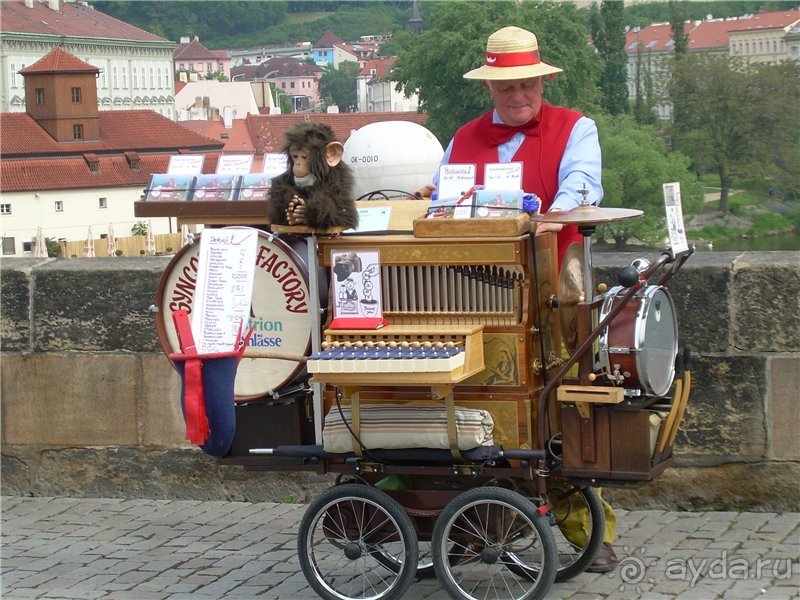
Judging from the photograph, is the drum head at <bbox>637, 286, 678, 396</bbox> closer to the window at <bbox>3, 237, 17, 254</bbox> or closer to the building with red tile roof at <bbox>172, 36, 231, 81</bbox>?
the window at <bbox>3, 237, 17, 254</bbox>

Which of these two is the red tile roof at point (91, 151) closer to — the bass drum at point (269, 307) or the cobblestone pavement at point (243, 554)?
the cobblestone pavement at point (243, 554)

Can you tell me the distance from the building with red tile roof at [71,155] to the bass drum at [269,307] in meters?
96.7

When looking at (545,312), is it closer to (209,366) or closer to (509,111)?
(509,111)

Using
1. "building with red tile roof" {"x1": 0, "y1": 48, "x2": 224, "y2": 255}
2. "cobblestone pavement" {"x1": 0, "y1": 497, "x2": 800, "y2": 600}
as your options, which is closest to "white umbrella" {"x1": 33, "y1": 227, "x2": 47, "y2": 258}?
"building with red tile roof" {"x1": 0, "y1": 48, "x2": 224, "y2": 255}

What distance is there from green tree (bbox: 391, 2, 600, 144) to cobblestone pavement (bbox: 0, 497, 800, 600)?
73.2 m

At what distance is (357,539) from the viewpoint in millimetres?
5047

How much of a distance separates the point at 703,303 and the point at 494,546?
1.74 meters

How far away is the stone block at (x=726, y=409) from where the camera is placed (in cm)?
599

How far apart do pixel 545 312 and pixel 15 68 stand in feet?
411

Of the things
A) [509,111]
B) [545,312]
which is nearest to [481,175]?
[509,111]

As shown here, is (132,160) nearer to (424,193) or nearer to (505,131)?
(424,193)

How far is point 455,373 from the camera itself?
458 cm

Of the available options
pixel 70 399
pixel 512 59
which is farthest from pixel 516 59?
pixel 70 399

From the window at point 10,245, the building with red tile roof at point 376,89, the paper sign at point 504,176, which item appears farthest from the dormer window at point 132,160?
the paper sign at point 504,176
